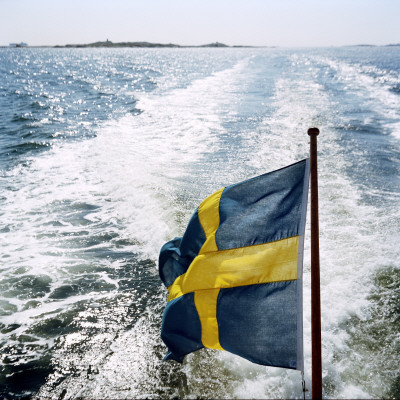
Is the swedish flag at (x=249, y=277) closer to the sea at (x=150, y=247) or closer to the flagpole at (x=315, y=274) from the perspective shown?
the flagpole at (x=315, y=274)

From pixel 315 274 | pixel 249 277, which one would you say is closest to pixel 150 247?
pixel 249 277

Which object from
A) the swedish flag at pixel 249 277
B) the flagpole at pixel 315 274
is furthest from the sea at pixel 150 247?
the flagpole at pixel 315 274

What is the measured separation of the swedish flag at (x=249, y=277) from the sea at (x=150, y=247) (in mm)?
1349

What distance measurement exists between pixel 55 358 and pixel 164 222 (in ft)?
14.5

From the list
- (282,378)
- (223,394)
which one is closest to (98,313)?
(223,394)

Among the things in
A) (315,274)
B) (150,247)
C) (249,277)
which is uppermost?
(315,274)

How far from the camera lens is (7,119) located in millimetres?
22719

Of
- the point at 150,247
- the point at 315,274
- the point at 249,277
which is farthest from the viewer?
the point at 150,247

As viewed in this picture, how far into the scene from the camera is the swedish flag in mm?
3562

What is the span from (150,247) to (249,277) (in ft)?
16.3

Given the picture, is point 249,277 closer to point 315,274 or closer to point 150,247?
point 315,274

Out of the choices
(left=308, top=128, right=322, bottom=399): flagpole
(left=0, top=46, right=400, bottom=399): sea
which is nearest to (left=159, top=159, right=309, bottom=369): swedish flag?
(left=308, top=128, right=322, bottom=399): flagpole

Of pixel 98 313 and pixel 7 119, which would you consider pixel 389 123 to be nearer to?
pixel 98 313

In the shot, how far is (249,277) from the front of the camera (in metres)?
3.72
